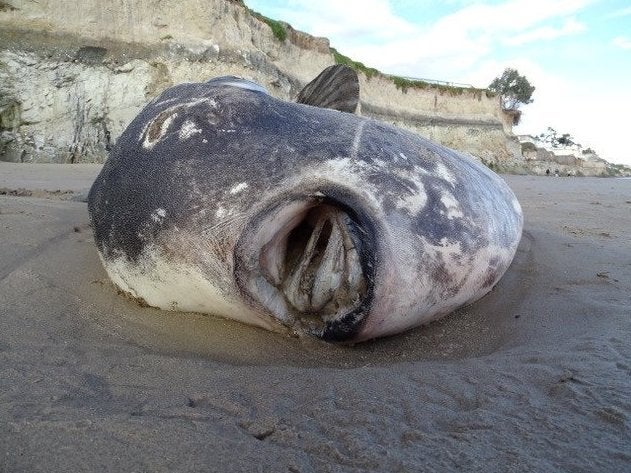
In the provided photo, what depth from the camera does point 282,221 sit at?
173 centimetres

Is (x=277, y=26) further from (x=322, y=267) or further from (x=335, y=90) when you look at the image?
(x=322, y=267)

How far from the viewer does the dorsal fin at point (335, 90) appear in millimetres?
3680

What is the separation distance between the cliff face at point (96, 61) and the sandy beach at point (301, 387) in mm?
8555

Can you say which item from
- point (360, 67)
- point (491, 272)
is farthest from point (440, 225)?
point (360, 67)

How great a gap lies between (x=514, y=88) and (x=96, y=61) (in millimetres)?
41701

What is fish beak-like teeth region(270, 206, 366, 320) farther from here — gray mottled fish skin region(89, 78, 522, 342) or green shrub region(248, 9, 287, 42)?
green shrub region(248, 9, 287, 42)

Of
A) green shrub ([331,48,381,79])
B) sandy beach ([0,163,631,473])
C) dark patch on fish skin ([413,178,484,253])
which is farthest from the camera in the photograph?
green shrub ([331,48,381,79])

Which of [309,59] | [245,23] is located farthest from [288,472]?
[309,59]

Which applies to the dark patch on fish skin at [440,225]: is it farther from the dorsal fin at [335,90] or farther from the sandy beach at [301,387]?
the dorsal fin at [335,90]

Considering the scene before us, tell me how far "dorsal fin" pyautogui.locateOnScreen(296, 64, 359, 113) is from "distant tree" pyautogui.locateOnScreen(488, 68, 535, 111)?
4420 cm

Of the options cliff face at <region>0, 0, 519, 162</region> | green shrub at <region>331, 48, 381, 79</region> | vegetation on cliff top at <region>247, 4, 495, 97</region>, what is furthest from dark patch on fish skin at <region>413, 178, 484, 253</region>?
green shrub at <region>331, 48, 381, 79</region>

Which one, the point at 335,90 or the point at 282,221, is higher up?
the point at 335,90

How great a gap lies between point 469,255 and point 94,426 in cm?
132

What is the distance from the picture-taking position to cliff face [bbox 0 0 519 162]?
9695 mm
